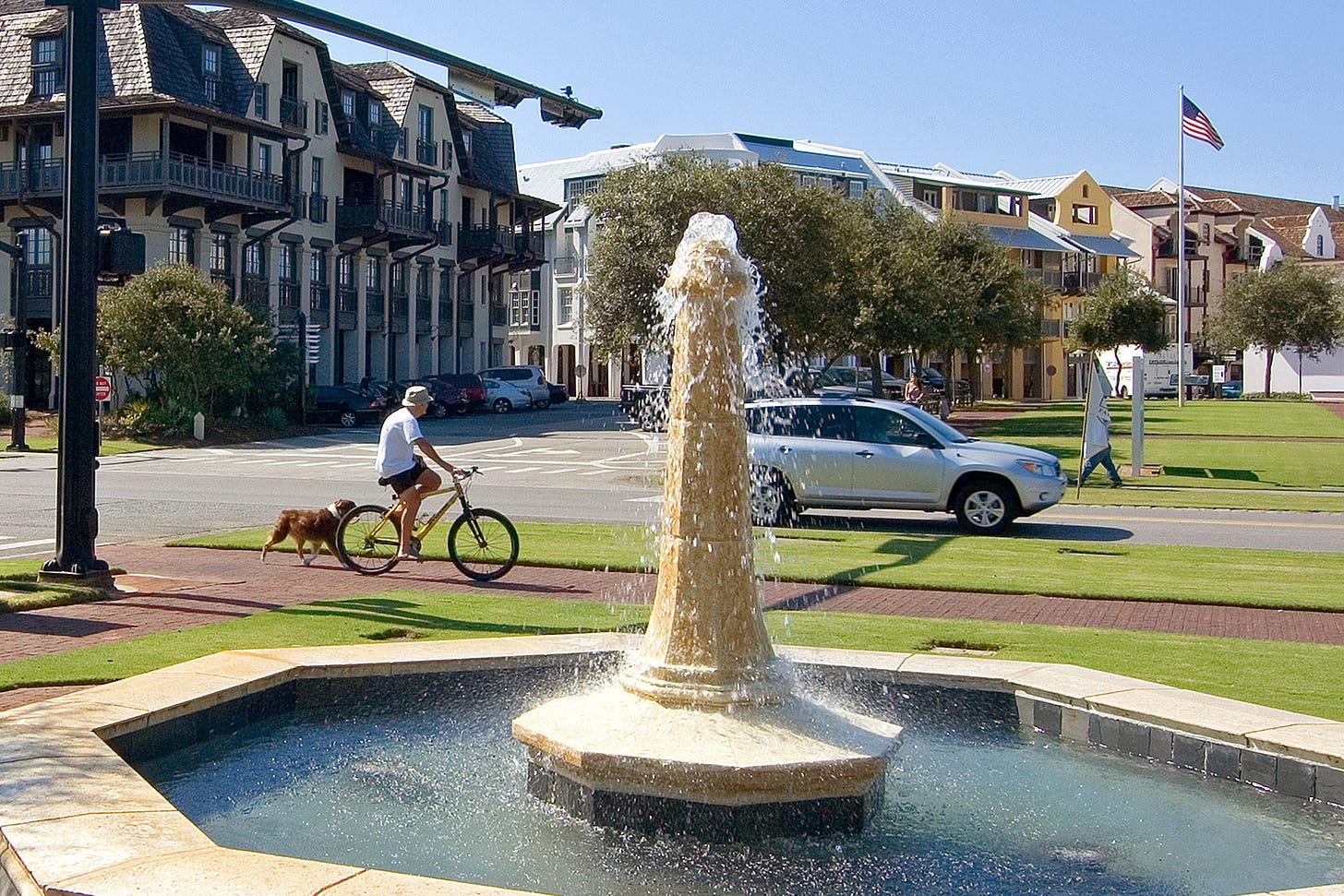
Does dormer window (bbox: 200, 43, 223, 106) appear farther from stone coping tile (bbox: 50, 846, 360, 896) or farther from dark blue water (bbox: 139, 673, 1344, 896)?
stone coping tile (bbox: 50, 846, 360, 896)

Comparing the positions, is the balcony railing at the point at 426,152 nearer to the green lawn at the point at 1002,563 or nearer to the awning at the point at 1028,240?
the awning at the point at 1028,240

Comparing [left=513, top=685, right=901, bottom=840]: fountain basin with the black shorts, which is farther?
the black shorts

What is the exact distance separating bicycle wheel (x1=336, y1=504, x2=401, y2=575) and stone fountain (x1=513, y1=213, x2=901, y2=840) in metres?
7.15

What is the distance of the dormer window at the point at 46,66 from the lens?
4619 centimetres

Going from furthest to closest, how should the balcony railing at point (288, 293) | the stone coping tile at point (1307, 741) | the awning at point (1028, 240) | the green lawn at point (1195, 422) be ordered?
the awning at point (1028, 240)
the balcony railing at point (288, 293)
the green lawn at point (1195, 422)
the stone coping tile at point (1307, 741)

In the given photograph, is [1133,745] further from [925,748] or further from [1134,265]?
[1134,265]

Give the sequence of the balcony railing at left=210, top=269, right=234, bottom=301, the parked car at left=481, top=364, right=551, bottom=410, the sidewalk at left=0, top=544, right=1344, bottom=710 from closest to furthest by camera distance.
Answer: the sidewalk at left=0, top=544, right=1344, bottom=710 → the balcony railing at left=210, top=269, right=234, bottom=301 → the parked car at left=481, top=364, right=551, bottom=410

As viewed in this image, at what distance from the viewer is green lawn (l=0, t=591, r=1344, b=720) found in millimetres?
8328

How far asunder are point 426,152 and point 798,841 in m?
58.2

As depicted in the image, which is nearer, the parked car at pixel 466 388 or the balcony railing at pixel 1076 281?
the parked car at pixel 466 388

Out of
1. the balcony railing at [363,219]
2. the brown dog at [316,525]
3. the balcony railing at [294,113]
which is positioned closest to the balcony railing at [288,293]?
the balcony railing at [363,219]

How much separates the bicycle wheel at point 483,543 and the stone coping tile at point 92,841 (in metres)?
7.89

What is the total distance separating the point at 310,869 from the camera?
15.4 ft

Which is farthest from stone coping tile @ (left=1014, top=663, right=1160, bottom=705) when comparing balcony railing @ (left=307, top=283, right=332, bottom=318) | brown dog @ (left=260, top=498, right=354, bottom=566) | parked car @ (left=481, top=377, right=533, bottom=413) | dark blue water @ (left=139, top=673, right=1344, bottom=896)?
parked car @ (left=481, top=377, right=533, bottom=413)
